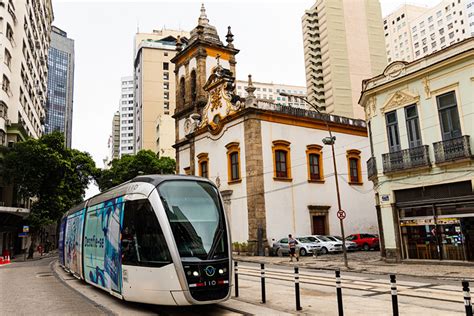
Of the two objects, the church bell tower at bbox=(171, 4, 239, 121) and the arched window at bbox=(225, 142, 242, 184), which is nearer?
the arched window at bbox=(225, 142, 242, 184)

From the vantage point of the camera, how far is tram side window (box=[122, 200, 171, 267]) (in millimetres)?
8523

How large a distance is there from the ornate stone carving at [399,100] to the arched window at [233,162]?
1184cm

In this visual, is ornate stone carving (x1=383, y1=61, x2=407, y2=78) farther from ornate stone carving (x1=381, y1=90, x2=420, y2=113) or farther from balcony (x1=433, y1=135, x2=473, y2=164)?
balcony (x1=433, y1=135, x2=473, y2=164)

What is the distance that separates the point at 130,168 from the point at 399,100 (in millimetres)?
39133

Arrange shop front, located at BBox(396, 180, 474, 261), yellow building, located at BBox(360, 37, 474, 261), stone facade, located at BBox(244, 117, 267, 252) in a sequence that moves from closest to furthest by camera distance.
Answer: shop front, located at BBox(396, 180, 474, 261), yellow building, located at BBox(360, 37, 474, 261), stone facade, located at BBox(244, 117, 267, 252)

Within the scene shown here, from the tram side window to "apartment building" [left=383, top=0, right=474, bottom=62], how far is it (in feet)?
312

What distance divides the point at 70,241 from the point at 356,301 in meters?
12.4

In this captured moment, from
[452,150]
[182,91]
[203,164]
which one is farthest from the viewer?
[182,91]

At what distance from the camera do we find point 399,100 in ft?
68.2

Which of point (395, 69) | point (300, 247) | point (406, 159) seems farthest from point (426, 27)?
point (406, 159)

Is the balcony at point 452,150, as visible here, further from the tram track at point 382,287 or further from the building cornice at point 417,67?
the tram track at point 382,287

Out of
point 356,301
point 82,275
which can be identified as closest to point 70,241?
point 82,275

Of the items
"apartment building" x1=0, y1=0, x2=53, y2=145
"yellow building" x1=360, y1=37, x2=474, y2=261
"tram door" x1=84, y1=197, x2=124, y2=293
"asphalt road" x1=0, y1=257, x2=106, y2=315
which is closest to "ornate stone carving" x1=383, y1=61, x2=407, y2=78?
"yellow building" x1=360, y1=37, x2=474, y2=261

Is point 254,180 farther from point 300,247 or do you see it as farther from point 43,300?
point 43,300
